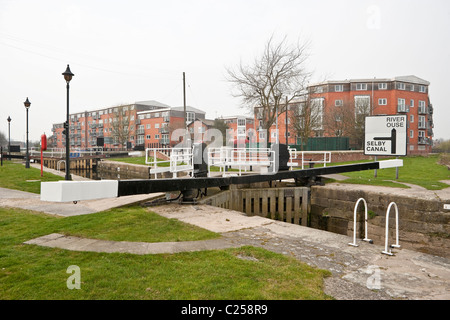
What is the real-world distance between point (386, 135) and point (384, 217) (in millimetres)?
5823

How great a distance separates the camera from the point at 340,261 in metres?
4.92

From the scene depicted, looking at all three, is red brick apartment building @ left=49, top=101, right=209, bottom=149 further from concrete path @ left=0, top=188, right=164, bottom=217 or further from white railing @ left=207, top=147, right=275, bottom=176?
white railing @ left=207, top=147, right=275, bottom=176

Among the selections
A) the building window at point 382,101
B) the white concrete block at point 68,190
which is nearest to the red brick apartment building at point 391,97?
the building window at point 382,101

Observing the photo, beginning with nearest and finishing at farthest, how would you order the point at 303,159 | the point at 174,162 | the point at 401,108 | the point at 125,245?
1. the point at 125,245
2. the point at 174,162
3. the point at 303,159
4. the point at 401,108

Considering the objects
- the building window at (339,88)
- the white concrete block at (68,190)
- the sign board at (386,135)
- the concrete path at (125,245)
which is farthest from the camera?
the building window at (339,88)

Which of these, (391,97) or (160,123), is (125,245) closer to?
(391,97)

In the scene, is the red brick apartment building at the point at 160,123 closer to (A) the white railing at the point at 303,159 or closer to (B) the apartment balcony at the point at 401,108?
(B) the apartment balcony at the point at 401,108

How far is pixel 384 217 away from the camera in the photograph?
10961 millimetres

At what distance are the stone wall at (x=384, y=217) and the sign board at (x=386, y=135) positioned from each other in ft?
12.6

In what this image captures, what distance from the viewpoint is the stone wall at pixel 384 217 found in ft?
31.4

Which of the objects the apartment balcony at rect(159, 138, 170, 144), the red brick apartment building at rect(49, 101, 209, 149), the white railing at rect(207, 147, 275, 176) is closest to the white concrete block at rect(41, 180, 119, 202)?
the white railing at rect(207, 147, 275, 176)

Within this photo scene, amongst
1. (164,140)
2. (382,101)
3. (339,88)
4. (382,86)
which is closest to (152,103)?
(164,140)

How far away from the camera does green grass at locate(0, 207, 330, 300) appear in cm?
354
